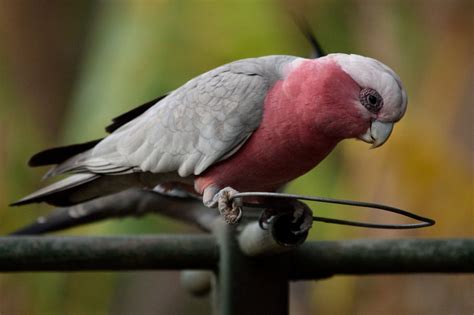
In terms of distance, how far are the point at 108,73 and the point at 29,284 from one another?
92 cm

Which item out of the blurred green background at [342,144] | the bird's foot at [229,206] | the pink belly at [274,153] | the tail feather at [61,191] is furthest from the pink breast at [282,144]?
the blurred green background at [342,144]

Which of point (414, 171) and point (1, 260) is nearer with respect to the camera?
point (1, 260)

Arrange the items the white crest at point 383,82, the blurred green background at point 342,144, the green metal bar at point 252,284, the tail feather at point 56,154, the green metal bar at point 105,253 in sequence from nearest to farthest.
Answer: the white crest at point 383,82 < the green metal bar at point 105,253 < the green metal bar at point 252,284 < the tail feather at point 56,154 < the blurred green background at point 342,144

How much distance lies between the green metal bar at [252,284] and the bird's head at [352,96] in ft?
1.21

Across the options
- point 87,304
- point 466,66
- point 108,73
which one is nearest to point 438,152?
point 466,66

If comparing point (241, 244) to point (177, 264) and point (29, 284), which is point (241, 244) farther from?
point (29, 284)

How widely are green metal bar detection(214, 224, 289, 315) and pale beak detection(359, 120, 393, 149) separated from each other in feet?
1.23

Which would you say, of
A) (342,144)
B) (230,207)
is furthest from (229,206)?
(342,144)

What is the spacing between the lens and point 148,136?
2.01m

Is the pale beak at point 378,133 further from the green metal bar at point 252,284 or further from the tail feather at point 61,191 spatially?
the tail feather at point 61,191

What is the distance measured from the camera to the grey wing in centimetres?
187

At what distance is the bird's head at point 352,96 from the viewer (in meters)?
1.66

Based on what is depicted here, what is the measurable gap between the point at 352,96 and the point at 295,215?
291 mm

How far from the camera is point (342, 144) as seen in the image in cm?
336
